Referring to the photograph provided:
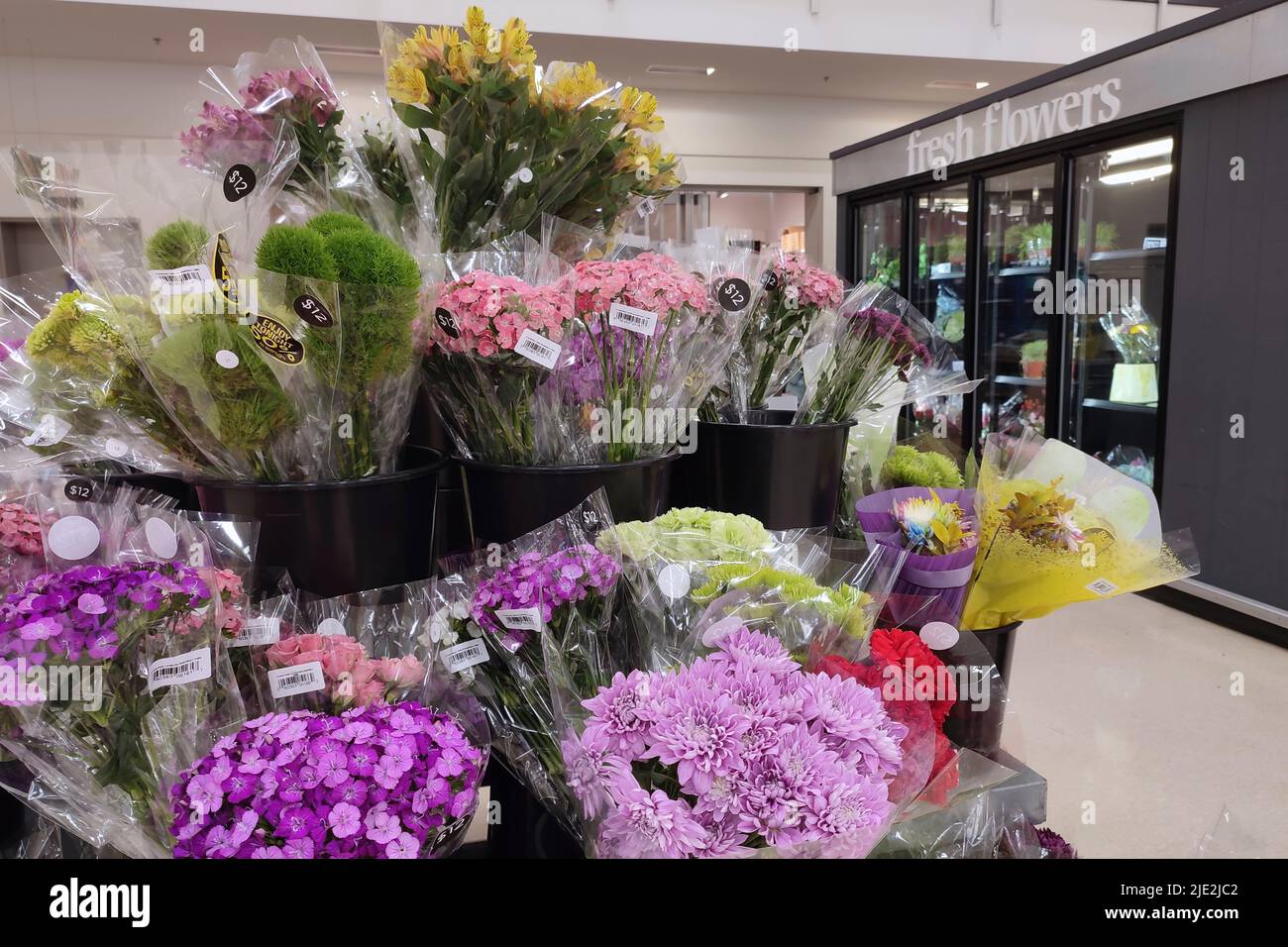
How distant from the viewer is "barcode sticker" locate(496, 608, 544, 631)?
2.70 feet

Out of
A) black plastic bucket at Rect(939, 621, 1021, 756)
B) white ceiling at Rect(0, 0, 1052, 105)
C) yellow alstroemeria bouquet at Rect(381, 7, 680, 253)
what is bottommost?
black plastic bucket at Rect(939, 621, 1021, 756)

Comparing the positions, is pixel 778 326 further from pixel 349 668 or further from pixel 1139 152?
pixel 1139 152

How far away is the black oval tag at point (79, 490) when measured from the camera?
3.38 ft

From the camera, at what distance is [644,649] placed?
88 centimetres

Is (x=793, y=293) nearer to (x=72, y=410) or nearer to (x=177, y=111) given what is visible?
(x=72, y=410)

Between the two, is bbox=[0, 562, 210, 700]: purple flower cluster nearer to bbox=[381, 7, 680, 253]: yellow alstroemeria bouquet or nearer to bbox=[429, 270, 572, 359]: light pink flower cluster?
bbox=[429, 270, 572, 359]: light pink flower cluster

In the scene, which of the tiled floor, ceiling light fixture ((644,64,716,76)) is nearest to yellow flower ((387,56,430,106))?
the tiled floor

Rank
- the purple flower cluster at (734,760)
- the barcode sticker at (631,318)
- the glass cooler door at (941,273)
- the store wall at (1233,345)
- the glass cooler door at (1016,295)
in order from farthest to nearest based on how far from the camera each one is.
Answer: the glass cooler door at (941,273) → the glass cooler door at (1016,295) → the store wall at (1233,345) → the barcode sticker at (631,318) → the purple flower cluster at (734,760)

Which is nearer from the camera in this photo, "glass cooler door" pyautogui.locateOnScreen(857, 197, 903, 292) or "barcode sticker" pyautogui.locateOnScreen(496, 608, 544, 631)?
"barcode sticker" pyautogui.locateOnScreen(496, 608, 544, 631)

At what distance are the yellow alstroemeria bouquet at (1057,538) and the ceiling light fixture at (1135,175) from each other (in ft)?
12.0

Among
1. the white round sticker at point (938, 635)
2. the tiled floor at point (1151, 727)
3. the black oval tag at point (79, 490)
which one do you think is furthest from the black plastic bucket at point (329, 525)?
the tiled floor at point (1151, 727)

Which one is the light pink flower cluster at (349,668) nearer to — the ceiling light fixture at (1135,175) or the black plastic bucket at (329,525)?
the black plastic bucket at (329,525)

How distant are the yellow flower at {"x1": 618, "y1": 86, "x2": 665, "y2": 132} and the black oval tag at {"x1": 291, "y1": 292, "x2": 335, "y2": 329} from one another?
64 centimetres

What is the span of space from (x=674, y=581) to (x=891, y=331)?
28.0 inches
